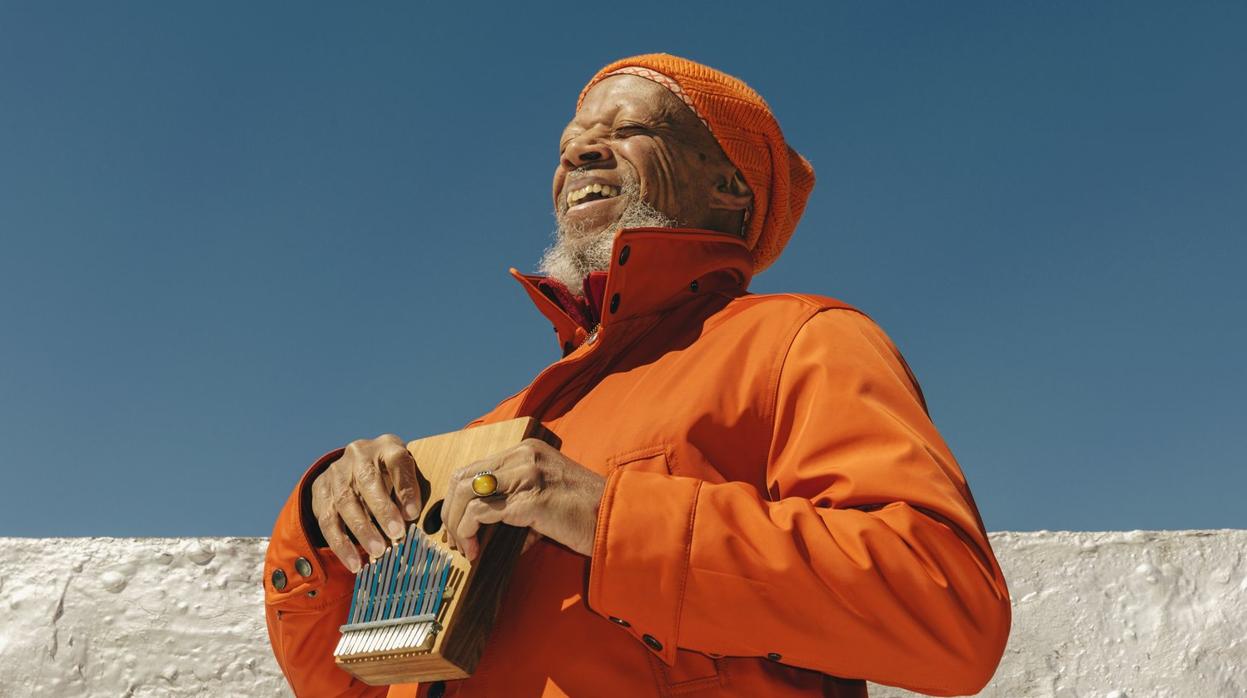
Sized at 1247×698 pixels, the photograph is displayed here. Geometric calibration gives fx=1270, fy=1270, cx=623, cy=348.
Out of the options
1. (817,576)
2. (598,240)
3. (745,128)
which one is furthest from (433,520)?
(745,128)

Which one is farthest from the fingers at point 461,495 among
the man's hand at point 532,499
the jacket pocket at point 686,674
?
the jacket pocket at point 686,674

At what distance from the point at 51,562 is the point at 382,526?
161cm

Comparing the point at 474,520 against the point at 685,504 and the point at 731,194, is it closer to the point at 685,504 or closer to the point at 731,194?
the point at 685,504

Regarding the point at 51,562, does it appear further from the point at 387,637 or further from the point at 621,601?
the point at 621,601

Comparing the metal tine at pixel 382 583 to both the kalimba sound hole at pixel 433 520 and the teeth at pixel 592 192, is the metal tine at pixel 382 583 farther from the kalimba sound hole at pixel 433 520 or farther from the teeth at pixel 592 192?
the teeth at pixel 592 192

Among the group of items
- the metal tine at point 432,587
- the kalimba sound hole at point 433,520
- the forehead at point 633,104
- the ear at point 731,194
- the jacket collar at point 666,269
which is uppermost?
the forehead at point 633,104

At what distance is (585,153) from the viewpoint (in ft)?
9.80


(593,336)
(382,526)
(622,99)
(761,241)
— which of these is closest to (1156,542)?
(761,241)

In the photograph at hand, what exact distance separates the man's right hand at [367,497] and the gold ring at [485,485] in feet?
0.92

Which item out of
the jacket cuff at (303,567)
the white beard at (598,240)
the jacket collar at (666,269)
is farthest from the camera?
the white beard at (598,240)

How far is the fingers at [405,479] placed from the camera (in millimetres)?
2230

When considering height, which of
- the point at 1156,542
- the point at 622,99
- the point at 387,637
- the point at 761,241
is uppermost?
the point at 622,99

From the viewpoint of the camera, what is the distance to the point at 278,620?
2492 mm

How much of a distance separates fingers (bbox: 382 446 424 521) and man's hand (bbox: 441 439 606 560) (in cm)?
18
